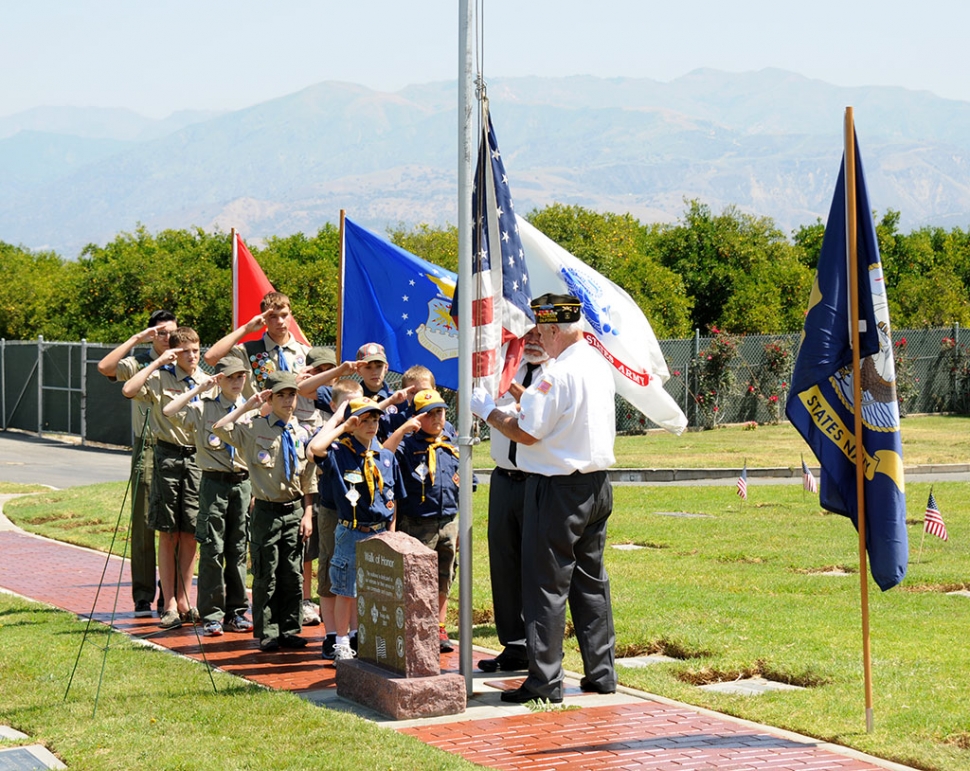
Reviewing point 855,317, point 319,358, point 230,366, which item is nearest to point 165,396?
point 230,366

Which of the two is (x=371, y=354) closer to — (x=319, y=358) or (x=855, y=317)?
(x=319, y=358)

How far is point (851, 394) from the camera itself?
23.7ft

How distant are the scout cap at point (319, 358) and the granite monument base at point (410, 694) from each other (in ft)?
9.78

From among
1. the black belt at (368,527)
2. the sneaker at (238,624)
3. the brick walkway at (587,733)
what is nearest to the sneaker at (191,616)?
the sneaker at (238,624)

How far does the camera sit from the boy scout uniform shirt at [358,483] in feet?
27.3

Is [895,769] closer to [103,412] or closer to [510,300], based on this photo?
[510,300]

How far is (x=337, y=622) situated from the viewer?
8570mm

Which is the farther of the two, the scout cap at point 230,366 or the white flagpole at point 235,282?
the white flagpole at point 235,282

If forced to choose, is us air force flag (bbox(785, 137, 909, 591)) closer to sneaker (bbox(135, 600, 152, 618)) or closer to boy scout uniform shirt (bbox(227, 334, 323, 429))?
boy scout uniform shirt (bbox(227, 334, 323, 429))

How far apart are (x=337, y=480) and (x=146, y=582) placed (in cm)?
288

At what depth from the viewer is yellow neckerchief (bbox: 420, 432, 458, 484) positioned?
8805 millimetres

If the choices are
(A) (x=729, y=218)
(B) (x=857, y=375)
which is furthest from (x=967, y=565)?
(A) (x=729, y=218)

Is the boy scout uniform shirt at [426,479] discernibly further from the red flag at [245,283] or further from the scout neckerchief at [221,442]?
the red flag at [245,283]

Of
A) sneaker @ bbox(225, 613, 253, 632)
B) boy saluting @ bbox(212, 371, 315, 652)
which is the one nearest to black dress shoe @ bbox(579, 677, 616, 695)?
boy saluting @ bbox(212, 371, 315, 652)
